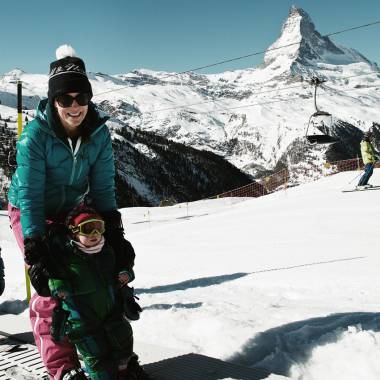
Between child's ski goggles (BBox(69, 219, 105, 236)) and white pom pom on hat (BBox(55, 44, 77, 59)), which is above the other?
white pom pom on hat (BBox(55, 44, 77, 59))

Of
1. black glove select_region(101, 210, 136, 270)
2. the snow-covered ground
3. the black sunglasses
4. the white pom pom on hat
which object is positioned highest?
the white pom pom on hat

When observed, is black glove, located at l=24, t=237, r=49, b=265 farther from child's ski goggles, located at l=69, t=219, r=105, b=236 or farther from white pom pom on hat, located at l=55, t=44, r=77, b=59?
white pom pom on hat, located at l=55, t=44, r=77, b=59

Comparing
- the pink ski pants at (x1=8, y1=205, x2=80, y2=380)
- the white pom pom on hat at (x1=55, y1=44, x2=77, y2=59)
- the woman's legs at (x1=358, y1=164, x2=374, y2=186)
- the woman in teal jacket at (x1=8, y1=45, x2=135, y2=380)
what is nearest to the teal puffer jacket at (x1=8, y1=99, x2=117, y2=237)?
the woman in teal jacket at (x1=8, y1=45, x2=135, y2=380)

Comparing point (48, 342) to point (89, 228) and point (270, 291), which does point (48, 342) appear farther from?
point (270, 291)

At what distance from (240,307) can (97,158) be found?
8.32ft

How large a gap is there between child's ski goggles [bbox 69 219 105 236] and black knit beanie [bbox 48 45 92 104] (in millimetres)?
773

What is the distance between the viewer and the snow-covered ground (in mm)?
3510

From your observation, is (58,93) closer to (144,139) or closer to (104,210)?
(104,210)

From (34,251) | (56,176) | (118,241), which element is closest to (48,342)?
(34,251)

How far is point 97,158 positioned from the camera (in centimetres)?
319

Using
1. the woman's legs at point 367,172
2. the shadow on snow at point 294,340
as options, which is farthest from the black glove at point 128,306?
the woman's legs at point 367,172

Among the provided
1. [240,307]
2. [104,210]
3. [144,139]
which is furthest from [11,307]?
[144,139]

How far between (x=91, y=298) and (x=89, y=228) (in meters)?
0.40

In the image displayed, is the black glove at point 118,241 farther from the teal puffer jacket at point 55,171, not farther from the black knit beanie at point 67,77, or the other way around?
the black knit beanie at point 67,77
